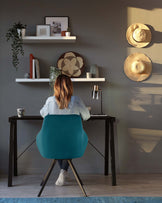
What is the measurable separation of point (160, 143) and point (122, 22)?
1.72 m

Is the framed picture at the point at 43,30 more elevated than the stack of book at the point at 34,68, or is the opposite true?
the framed picture at the point at 43,30

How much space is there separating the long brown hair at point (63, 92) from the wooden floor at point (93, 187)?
3.00ft

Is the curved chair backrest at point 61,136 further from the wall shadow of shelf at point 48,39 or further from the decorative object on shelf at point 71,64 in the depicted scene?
the wall shadow of shelf at point 48,39

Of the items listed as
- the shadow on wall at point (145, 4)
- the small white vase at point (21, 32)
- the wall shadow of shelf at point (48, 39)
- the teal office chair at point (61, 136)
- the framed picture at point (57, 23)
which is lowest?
the teal office chair at point (61, 136)

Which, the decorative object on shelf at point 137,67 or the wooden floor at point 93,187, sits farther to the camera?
the decorative object on shelf at point 137,67

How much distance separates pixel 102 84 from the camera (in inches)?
166

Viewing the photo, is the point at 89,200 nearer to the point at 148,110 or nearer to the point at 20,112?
the point at 20,112

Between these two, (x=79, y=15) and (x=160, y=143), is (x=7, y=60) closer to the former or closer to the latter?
(x=79, y=15)

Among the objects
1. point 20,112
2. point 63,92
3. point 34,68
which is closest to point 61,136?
point 63,92

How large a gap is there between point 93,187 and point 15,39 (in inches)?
82.8

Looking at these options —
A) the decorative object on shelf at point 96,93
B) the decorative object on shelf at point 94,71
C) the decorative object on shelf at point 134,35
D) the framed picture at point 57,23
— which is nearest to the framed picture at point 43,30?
the framed picture at point 57,23

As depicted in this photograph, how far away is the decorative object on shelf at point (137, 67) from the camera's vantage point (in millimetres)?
4207

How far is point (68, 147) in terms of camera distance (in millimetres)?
2992

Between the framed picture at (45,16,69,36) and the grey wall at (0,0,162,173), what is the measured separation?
67 millimetres
